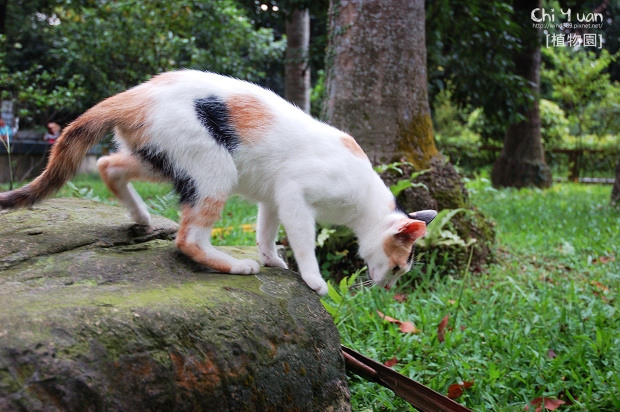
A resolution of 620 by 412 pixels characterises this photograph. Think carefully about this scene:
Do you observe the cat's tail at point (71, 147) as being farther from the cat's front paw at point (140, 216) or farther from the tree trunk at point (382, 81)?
the tree trunk at point (382, 81)

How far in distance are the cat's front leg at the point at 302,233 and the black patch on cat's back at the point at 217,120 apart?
1.28 ft

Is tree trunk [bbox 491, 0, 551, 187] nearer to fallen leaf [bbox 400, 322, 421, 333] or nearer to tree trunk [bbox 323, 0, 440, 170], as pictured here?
tree trunk [bbox 323, 0, 440, 170]

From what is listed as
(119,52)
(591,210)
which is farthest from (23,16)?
(591,210)

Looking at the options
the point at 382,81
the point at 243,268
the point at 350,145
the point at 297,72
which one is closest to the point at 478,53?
the point at 297,72

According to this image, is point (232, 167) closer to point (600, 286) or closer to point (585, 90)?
point (600, 286)

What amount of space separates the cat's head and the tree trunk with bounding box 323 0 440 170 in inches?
84.3

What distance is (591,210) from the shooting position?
322 inches

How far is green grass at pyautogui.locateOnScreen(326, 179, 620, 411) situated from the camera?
280 centimetres

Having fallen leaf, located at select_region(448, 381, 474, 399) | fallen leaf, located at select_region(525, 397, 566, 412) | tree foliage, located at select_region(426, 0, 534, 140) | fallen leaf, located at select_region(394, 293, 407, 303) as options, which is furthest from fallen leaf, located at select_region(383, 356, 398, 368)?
tree foliage, located at select_region(426, 0, 534, 140)

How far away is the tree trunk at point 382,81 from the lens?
500 centimetres

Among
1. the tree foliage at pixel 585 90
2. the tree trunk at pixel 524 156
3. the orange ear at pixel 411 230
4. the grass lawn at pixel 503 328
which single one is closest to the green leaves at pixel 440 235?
the grass lawn at pixel 503 328

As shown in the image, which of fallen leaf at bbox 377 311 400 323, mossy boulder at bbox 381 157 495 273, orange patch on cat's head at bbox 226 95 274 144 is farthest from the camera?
mossy boulder at bbox 381 157 495 273

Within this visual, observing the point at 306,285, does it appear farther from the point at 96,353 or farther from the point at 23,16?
the point at 23,16

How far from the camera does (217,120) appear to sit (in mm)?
2512
